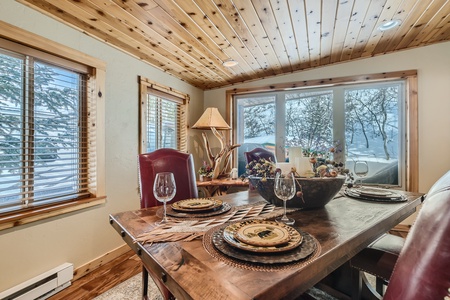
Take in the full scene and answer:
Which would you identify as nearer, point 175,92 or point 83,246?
point 83,246

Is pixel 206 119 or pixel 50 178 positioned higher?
pixel 206 119

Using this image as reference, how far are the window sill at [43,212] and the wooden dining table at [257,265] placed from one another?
0.98 m

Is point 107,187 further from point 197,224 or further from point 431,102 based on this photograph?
point 431,102

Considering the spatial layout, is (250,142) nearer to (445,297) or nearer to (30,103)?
(30,103)

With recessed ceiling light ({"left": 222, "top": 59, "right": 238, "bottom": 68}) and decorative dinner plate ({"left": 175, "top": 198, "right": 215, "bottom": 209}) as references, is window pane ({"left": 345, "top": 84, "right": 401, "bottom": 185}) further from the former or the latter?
decorative dinner plate ({"left": 175, "top": 198, "right": 215, "bottom": 209})

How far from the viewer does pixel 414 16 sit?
219 cm

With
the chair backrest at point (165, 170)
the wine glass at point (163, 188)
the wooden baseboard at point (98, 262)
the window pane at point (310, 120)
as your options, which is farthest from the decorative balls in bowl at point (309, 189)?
the window pane at point (310, 120)

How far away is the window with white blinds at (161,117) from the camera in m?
2.82

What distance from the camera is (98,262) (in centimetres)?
221

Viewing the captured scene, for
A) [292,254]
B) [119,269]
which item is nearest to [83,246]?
[119,269]

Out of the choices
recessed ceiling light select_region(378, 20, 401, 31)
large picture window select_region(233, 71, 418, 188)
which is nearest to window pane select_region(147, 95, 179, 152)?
large picture window select_region(233, 71, 418, 188)

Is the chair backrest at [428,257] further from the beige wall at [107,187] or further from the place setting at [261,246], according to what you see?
the beige wall at [107,187]

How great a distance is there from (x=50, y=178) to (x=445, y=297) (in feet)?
7.80

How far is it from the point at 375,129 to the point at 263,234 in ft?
10.2
